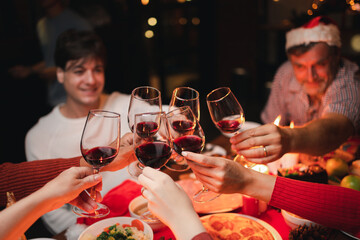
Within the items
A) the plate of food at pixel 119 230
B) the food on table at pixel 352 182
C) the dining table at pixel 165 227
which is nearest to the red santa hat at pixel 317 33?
the food on table at pixel 352 182

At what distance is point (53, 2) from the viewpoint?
3311mm

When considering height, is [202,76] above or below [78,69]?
below

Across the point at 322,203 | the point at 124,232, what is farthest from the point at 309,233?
the point at 124,232

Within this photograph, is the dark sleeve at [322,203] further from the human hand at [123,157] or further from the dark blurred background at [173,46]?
the dark blurred background at [173,46]

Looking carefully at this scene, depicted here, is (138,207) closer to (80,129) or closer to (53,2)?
(80,129)

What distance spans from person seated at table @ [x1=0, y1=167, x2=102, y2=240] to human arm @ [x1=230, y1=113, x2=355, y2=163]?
2.27 ft

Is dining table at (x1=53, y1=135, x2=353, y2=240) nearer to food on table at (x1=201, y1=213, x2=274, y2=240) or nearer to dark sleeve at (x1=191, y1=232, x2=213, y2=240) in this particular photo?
food on table at (x1=201, y1=213, x2=274, y2=240)

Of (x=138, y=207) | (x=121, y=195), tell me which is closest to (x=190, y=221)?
(x=138, y=207)

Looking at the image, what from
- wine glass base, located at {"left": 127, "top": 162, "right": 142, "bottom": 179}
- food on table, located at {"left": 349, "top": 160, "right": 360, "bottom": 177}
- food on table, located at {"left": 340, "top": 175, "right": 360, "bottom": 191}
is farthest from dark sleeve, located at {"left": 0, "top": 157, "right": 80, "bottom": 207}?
food on table, located at {"left": 349, "top": 160, "right": 360, "bottom": 177}

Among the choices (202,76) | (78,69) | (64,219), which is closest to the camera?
(64,219)

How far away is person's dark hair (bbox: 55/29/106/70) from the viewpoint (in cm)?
217

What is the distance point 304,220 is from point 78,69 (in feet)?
5.77

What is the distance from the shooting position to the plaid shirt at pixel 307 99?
2061 millimetres

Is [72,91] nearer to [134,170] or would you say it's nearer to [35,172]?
[35,172]
